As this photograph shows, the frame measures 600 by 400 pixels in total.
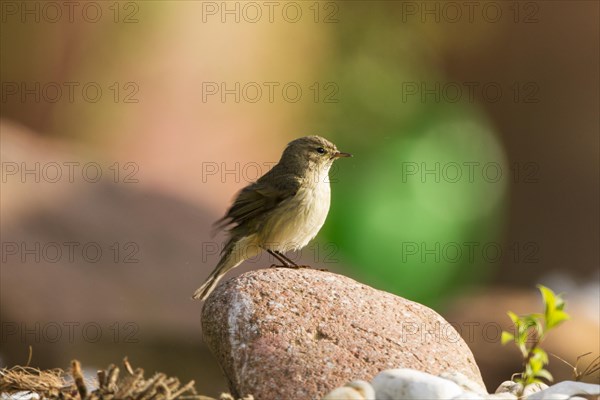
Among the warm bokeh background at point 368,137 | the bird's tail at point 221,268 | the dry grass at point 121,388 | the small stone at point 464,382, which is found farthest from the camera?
the warm bokeh background at point 368,137

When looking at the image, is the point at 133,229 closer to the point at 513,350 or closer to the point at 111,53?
the point at 111,53

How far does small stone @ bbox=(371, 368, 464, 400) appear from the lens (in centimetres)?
359

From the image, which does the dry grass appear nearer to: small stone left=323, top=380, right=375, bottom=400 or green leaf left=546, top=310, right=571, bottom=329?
small stone left=323, top=380, right=375, bottom=400

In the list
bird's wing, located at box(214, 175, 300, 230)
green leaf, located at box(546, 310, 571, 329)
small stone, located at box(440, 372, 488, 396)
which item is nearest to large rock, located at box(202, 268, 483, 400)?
small stone, located at box(440, 372, 488, 396)

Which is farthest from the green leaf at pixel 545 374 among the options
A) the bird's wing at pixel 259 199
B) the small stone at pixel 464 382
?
the bird's wing at pixel 259 199

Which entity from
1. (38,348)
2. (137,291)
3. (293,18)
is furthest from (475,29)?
(38,348)

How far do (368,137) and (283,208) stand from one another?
3.46m

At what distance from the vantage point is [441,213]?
334 inches

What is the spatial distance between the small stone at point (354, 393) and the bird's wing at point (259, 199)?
2100 mm

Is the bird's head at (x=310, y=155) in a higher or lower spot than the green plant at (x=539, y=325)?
higher

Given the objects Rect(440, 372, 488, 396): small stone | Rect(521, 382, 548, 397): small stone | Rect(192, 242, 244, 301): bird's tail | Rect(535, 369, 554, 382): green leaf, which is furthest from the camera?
Rect(192, 242, 244, 301): bird's tail

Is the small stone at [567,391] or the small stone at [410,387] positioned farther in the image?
the small stone at [567,391]

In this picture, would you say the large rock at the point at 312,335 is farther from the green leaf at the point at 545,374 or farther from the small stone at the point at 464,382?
the green leaf at the point at 545,374

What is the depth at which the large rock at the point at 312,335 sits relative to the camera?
4023mm
